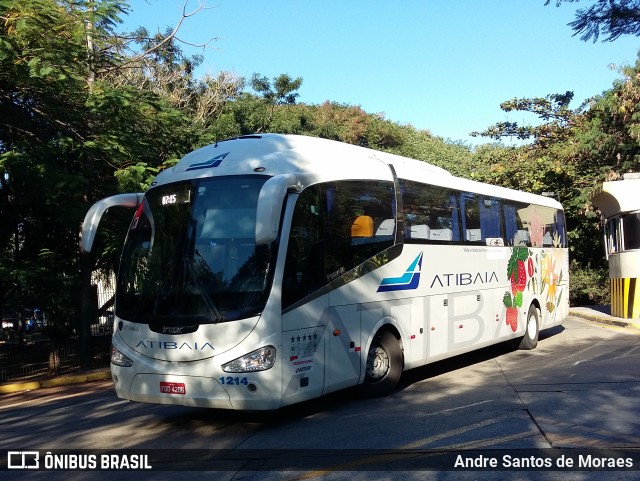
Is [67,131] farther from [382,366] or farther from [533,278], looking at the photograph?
[533,278]

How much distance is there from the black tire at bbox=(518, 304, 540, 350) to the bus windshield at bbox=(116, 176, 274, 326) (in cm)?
856

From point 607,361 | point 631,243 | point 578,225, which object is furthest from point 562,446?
point 578,225

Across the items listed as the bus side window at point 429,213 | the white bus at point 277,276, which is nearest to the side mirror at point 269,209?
the white bus at point 277,276

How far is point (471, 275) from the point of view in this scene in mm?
11586

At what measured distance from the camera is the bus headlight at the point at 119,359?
7.83 metres

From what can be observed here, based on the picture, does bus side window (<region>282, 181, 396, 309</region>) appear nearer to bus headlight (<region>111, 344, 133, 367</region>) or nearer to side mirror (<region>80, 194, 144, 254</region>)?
bus headlight (<region>111, 344, 133, 367</region>)

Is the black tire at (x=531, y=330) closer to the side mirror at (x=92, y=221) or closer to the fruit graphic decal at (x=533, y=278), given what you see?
the fruit graphic decal at (x=533, y=278)

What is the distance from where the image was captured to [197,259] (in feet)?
24.7

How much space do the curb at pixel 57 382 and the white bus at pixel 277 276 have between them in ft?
21.6

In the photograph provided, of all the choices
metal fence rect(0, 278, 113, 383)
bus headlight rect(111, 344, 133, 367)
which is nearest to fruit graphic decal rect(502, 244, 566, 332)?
bus headlight rect(111, 344, 133, 367)

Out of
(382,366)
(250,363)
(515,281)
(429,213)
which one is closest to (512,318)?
(515,281)

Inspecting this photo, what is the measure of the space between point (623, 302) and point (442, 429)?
13559 mm

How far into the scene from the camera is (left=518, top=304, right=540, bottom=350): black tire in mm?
14031

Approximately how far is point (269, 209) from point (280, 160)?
1.63m
